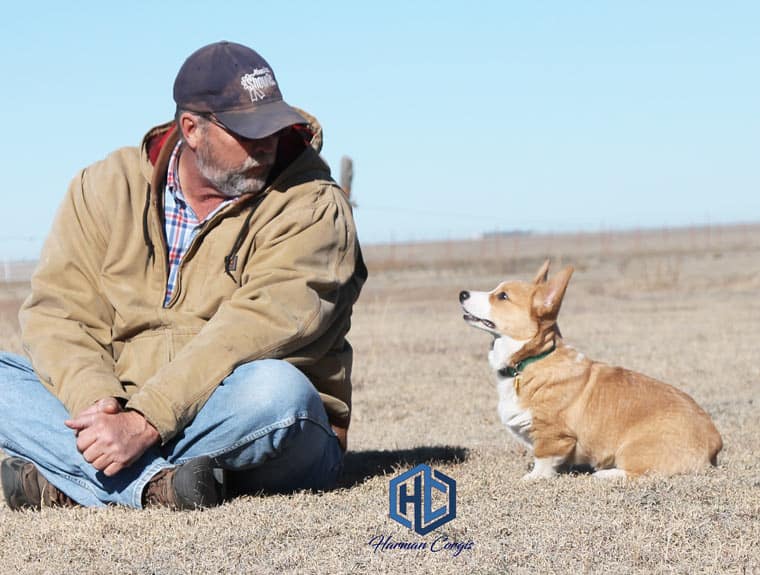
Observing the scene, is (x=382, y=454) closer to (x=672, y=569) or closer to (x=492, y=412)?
(x=492, y=412)

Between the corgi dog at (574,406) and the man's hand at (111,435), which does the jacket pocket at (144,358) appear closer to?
the man's hand at (111,435)

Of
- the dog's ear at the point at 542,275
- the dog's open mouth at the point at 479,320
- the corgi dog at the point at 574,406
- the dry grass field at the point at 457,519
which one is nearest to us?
the dry grass field at the point at 457,519

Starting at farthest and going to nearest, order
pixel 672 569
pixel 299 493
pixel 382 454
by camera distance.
Result: pixel 382 454
pixel 299 493
pixel 672 569

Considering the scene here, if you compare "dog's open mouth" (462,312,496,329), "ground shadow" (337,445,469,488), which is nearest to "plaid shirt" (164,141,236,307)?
"ground shadow" (337,445,469,488)

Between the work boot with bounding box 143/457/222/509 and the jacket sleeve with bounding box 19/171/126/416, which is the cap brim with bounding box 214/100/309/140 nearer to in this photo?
the jacket sleeve with bounding box 19/171/126/416

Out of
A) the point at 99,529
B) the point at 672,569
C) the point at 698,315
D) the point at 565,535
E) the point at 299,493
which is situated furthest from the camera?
the point at 698,315

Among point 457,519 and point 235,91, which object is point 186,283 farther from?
point 457,519

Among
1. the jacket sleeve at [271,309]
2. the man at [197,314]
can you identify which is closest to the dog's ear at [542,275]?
the man at [197,314]

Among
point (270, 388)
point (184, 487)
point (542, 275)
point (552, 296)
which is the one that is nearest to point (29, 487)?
point (184, 487)

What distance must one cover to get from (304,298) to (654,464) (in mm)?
1923

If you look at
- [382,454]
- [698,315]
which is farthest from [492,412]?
[698,315]

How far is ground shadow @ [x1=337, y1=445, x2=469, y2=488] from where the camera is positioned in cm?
497

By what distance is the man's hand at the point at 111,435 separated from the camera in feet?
12.3

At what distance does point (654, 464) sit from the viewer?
479 centimetres
